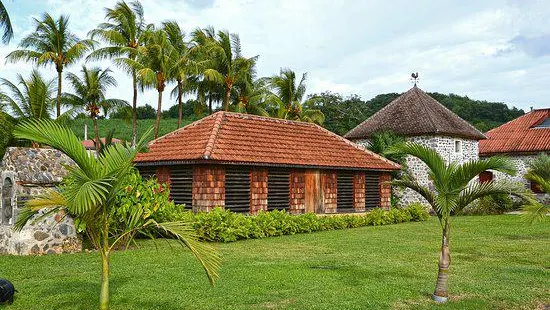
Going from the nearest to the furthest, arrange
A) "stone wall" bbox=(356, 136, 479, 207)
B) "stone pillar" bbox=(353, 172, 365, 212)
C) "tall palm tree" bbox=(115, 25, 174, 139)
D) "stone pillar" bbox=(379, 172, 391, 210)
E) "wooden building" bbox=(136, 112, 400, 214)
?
"wooden building" bbox=(136, 112, 400, 214) < "stone pillar" bbox=(353, 172, 365, 212) < "stone pillar" bbox=(379, 172, 391, 210) < "stone wall" bbox=(356, 136, 479, 207) < "tall palm tree" bbox=(115, 25, 174, 139)

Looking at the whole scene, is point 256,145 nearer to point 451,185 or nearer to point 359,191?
point 359,191

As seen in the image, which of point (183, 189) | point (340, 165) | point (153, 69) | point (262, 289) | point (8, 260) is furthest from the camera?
point (153, 69)

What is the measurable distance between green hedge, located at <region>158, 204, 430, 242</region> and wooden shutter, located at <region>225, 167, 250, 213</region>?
16.2 inches

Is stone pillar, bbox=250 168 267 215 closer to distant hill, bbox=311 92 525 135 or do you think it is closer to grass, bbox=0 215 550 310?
grass, bbox=0 215 550 310

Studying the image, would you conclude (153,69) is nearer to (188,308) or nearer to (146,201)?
(146,201)

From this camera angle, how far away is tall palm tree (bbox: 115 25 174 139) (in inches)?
1121

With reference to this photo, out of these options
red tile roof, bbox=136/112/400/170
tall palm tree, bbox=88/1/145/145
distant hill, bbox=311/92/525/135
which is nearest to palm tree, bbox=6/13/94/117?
tall palm tree, bbox=88/1/145/145

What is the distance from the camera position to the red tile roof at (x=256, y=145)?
17.8 m

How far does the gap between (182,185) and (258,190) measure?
8.25 feet

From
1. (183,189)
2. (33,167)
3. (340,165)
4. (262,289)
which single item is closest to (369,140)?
(340,165)

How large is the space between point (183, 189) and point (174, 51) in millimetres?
13418

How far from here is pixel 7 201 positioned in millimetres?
13164

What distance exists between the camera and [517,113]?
56.8 metres

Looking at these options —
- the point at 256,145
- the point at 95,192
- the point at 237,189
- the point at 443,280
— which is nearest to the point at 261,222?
the point at 237,189
